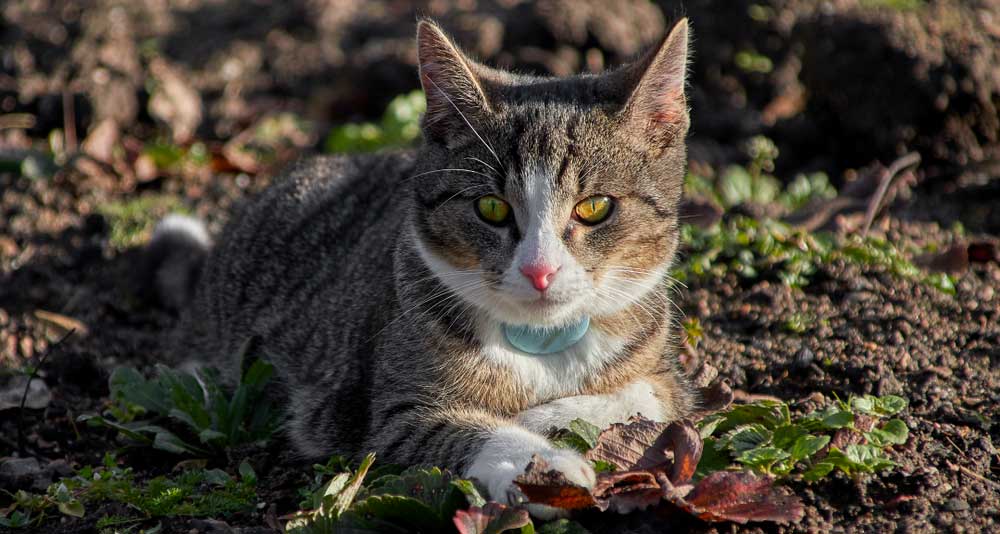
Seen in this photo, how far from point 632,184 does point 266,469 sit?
182 cm

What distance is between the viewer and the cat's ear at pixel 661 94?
141 inches

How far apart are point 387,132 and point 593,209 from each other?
3771mm

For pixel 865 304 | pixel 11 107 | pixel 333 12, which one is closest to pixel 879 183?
pixel 865 304

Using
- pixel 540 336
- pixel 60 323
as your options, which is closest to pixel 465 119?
pixel 540 336

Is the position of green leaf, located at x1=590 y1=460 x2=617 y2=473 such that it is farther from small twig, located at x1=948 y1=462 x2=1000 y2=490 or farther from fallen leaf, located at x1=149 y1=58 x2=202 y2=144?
fallen leaf, located at x1=149 y1=58 x2=202 y2=144

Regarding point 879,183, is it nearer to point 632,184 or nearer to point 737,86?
A: point 737,86

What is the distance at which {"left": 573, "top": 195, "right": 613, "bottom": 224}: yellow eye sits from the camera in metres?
3.53

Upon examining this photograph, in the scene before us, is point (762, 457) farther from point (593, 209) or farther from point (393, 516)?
point (393, 516)

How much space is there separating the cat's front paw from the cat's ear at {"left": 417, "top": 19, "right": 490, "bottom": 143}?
110 centimetres

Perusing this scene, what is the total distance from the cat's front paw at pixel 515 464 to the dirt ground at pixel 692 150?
0.58ft

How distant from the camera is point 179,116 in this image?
24.6 ft

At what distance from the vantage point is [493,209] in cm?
356

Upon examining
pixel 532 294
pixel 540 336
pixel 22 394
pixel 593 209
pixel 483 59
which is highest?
pixel 593 209

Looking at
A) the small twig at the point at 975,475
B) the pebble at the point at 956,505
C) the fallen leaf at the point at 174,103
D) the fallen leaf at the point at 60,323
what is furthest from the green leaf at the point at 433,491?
the fallen leaf at the point at 174,103
